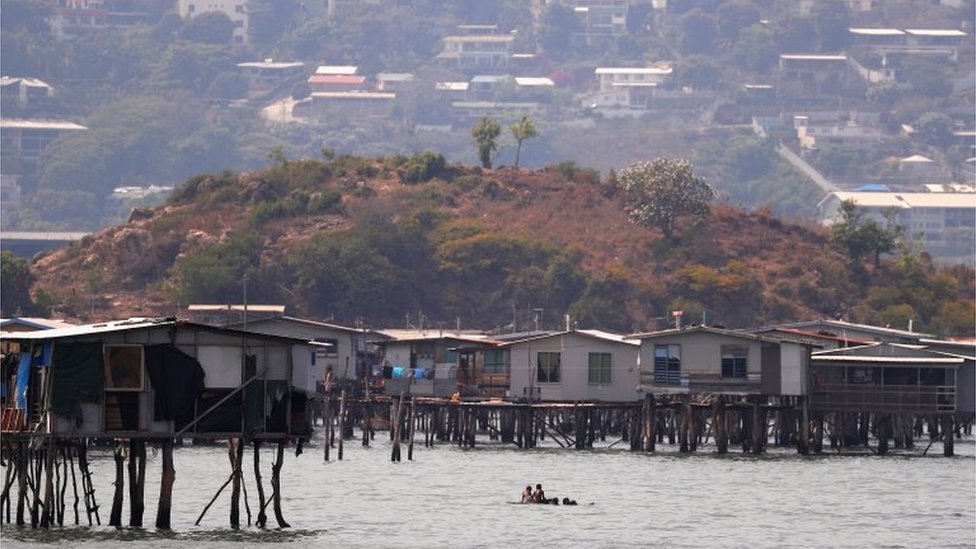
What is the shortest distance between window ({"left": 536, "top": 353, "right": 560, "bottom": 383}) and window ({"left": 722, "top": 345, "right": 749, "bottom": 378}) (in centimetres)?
872

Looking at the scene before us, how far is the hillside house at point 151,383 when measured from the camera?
6462 cm

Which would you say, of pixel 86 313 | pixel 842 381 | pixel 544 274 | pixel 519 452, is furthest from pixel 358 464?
pixel 544 274

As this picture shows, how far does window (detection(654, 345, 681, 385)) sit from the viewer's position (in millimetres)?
108750

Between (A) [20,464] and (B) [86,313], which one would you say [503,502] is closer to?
(A) [20,464]

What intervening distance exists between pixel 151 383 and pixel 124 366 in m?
0.79

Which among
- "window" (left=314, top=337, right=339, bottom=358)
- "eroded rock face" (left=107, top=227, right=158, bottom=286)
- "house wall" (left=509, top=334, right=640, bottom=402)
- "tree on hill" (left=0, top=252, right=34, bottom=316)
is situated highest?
"eroded rock face" (left=107, top=227, right=158, bottom=286)

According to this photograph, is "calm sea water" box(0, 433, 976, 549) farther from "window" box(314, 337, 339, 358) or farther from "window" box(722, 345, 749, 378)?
"window" box(314, 337, 339, 358)

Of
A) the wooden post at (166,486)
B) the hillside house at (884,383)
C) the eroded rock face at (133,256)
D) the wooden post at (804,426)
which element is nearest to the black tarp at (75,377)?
the wooden post at (166,486)

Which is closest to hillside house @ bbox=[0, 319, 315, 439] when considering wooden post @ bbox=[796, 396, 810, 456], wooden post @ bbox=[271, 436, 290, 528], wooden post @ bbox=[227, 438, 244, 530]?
wooden post @ bbox=[271, 436, 290, 528]

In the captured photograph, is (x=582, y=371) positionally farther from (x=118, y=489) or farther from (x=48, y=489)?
(x=48, y=489)

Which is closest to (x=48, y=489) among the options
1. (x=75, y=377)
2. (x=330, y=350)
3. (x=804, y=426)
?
(x=75, y=377)

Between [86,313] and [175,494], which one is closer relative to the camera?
[175,494]

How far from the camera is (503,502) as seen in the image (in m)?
84.6

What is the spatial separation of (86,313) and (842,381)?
80883 millimetres
